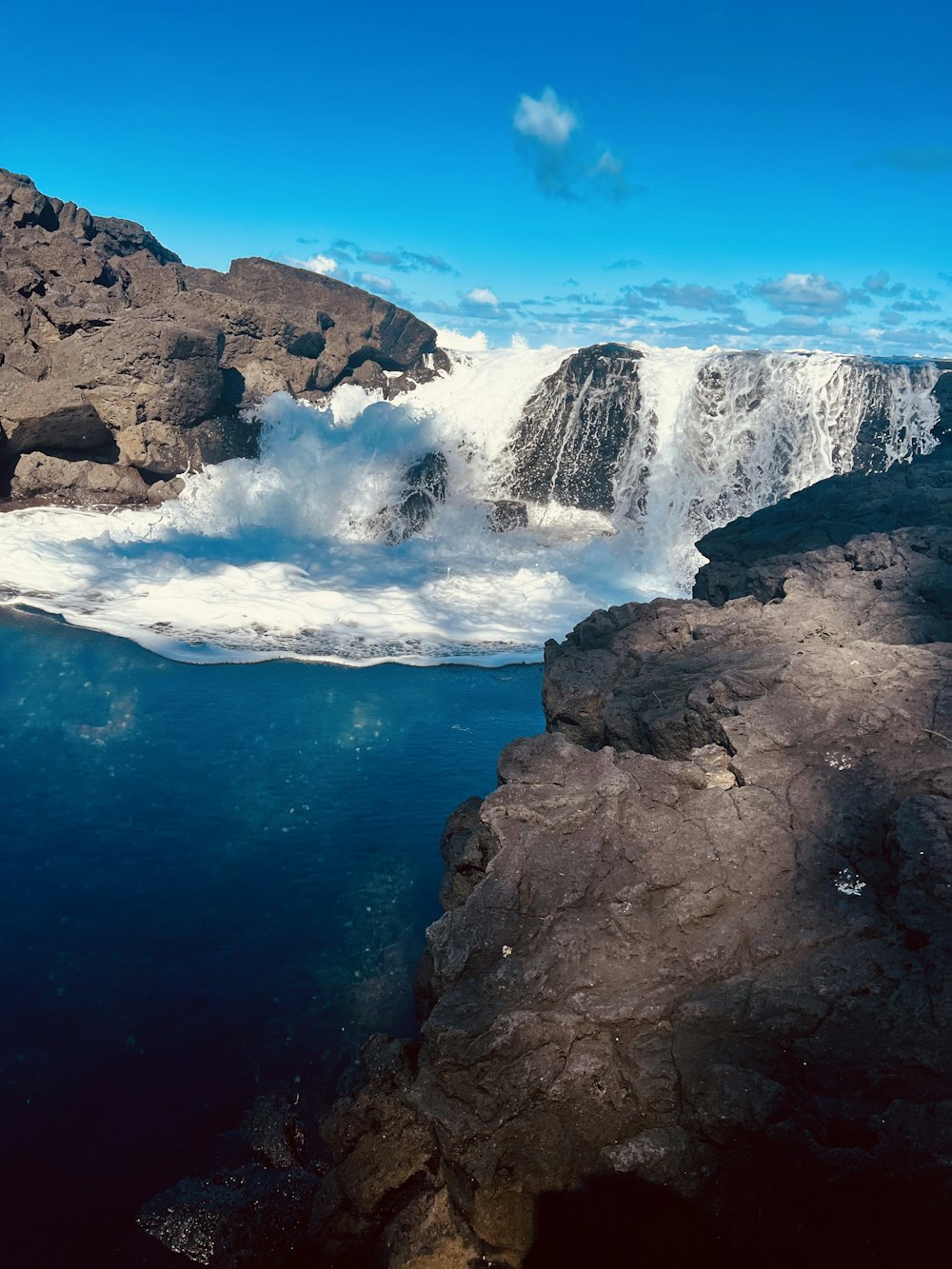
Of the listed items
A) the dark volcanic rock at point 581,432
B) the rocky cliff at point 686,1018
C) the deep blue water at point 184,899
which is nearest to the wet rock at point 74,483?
the deep blue water at point 184,899

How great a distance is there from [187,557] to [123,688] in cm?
708

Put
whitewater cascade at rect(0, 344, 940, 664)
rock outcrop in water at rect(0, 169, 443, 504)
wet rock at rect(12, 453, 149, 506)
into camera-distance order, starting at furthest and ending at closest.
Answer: wet rock at rect(12, 453, 149, 506)
rock outcrop in water at rect(0, 169, 443, 504)
whitewater cascade at rect(0, 344, 940, 664)

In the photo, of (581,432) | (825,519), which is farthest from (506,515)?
(825,519)

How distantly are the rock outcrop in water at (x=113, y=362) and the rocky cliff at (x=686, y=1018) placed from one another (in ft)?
59.2

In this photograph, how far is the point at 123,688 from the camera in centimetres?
1200

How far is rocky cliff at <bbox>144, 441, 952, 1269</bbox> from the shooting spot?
122 inches

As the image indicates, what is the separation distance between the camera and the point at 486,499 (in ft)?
76.6

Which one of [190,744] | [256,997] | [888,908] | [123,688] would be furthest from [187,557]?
[888,908]

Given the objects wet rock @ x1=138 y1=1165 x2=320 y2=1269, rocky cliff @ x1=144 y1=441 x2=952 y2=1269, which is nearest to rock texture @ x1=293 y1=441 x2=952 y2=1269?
rocky cliff @ x1=144 y1=441 x2=952 y2=1269

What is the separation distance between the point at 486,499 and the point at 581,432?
3138mm

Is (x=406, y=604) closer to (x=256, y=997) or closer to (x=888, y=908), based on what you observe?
(x=256, y=997)

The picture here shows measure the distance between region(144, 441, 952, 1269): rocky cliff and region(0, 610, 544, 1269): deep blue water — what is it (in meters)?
0.58

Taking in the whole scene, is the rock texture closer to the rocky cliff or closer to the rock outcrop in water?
the rocky cliff

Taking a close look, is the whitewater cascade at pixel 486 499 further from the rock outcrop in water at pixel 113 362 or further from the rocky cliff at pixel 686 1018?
the rocky cliff at pixel 686 1018
